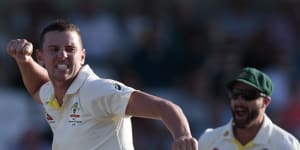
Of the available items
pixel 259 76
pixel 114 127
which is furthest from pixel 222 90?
pixel 114 127

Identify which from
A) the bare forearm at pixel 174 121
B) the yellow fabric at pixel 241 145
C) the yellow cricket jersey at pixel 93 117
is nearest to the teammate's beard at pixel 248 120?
the yellow fabric at pixel 241 145

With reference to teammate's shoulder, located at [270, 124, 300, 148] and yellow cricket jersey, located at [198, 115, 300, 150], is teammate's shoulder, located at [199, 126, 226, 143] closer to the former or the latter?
yellow cricket jersey, located at [198, 115, 300, 150]

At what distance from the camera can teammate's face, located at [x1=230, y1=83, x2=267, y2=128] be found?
7621 mm

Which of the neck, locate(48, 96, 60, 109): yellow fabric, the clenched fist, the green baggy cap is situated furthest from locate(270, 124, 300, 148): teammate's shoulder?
the clenched fist

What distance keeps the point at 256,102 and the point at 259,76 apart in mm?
190

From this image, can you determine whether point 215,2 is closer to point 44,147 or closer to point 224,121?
point 224,121

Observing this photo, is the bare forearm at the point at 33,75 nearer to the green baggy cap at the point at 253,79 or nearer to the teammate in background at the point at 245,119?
the teammate in background at the point at 245,119

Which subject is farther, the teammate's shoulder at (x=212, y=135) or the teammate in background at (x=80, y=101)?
the teammate's shoulder at (x=212, y=135)

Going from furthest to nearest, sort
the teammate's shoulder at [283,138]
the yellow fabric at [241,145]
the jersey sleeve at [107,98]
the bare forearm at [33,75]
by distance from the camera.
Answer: the yellow fabric at [241,145], the teammate's shoulder at [283,138], the bare forearm at [33,75], the jersey sleeve at [107,98]

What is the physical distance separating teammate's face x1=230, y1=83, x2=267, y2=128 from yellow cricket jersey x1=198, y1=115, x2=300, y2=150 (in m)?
0.07

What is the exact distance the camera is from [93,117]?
233 inches

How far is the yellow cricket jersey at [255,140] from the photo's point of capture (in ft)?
24.3

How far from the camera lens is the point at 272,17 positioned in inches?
479

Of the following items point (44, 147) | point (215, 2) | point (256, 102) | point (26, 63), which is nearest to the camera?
point (26, 63)
